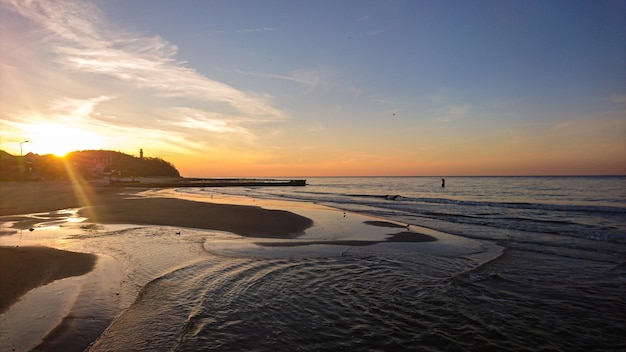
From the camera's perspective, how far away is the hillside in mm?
79562

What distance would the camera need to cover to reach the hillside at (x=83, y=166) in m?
79.6

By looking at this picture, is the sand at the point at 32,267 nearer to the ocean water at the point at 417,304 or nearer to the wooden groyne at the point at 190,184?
the ocean water at the point at 417,304

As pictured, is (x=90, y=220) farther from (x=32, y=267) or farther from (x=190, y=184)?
(x=190, y=184)

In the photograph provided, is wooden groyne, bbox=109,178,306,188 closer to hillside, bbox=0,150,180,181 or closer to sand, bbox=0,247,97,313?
hillside, bbox=0,150,180,181

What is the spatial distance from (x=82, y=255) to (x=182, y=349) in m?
7.57

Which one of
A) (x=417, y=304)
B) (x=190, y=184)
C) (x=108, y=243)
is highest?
(x=190, y=184)

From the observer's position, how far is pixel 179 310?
642cm

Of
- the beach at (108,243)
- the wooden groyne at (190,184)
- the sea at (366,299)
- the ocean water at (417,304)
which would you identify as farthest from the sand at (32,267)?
the wooden groyne at (190,184)

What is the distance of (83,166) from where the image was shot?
106 metres

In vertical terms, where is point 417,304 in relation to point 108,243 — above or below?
below

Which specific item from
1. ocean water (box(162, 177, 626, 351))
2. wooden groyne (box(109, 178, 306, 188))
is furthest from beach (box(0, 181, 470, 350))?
wooden groyne (box(109, 178, 306, 188))

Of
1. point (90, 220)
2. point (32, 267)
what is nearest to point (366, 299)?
point (32, 267)

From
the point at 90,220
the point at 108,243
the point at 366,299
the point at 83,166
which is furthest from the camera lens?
the point at 83,166

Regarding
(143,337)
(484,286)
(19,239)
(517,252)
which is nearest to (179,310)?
(143,337)
